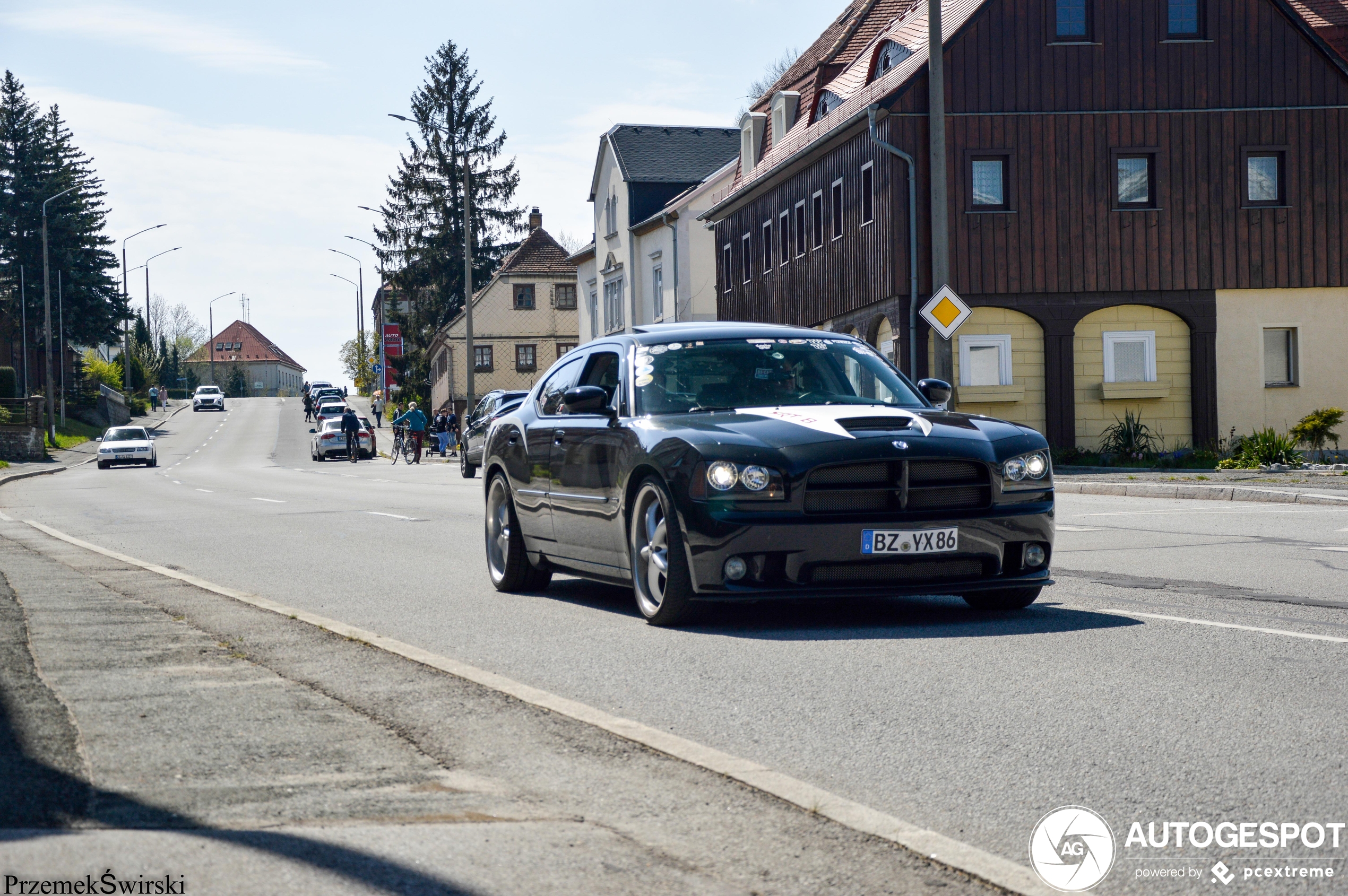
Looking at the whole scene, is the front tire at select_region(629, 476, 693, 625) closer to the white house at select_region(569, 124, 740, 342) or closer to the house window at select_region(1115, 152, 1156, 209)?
the house window at select_region(1115, 152, 1156, 209)

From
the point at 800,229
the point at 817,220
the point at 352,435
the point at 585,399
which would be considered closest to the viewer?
the point at 585,399

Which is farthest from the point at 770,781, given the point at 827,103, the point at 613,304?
the point at 613,304

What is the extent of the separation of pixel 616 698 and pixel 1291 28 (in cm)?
3092

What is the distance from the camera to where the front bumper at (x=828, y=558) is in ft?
25.1

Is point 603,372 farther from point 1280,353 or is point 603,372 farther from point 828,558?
point 1280,353

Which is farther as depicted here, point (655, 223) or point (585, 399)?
point (655, 223)

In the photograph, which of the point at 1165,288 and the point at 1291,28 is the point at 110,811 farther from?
the point at 1291,28

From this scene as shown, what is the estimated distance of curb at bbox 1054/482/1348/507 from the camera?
18031 millimetres

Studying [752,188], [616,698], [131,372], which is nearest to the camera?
[616,698]

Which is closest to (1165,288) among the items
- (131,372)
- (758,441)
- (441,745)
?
(758,441)

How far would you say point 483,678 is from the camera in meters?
6.45

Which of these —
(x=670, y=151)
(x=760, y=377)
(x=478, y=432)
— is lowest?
(x=478, y=432)

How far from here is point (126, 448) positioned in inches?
2206

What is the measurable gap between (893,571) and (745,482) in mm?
869
